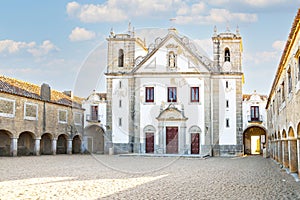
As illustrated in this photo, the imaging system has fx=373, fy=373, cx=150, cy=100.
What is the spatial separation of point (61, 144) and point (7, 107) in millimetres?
8868

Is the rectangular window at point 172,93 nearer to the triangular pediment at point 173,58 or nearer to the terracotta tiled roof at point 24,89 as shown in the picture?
the triangular pediment at point 173,58

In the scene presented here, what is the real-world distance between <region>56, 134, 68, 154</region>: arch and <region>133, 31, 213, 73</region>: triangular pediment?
8.23 metres

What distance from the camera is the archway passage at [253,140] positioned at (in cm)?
3228

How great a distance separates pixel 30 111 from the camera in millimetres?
24281

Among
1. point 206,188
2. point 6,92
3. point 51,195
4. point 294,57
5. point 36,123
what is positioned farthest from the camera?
point 36,123

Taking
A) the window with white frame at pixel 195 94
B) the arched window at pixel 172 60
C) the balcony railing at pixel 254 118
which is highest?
the arched window at pixel 172 60

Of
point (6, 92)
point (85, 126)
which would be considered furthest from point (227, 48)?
point (6, 92)

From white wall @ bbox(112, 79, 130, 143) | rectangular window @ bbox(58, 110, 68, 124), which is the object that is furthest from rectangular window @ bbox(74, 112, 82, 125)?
white wall @ bbox(112, 79, 130, 143)

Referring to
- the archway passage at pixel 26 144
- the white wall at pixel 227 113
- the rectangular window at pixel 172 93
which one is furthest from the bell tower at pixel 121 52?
the archway passage at pixel 26 144

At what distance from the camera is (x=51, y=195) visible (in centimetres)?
772

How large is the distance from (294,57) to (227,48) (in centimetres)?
1693

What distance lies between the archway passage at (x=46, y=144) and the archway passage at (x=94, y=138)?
394 cm

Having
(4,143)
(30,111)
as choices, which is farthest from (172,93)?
(4,143)

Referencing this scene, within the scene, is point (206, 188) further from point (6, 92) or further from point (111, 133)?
point (111, 133)
